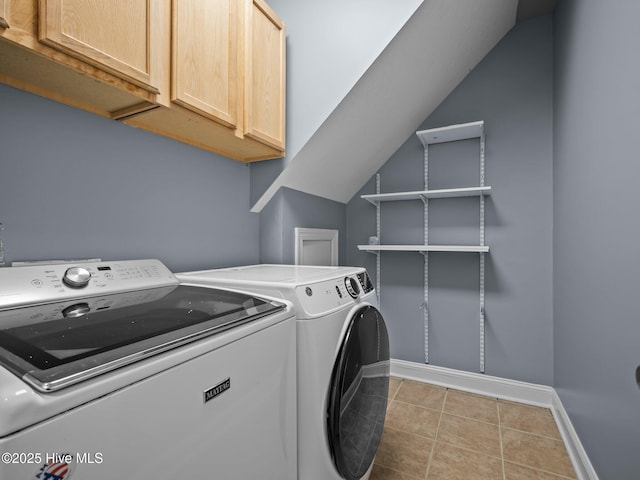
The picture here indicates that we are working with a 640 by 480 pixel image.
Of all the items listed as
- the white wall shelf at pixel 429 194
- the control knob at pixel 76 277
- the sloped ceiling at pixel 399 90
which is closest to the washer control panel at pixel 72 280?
the control knob at pixel 76 277

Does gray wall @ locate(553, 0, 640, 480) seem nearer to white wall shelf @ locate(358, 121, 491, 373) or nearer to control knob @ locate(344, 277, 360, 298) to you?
white wall shelf @ locate(358, 121, 491, 373)

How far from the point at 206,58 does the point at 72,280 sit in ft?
3.19

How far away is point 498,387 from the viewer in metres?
2.26

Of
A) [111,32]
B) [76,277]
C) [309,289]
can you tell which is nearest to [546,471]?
[309,289]

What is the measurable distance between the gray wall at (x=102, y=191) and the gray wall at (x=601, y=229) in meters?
1.75

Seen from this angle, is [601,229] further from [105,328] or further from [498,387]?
[105,328]

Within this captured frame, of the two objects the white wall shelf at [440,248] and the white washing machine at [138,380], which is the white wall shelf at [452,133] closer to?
the white wall shelf at [440,248]

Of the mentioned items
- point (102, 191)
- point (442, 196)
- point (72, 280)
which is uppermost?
point (442, 196)

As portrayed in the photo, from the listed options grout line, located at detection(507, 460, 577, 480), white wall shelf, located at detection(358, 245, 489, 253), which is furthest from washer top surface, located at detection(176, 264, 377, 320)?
grout line, located at detection(507, 460, 577, 480)

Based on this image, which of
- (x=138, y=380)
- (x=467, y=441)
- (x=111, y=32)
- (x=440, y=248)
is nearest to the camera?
(x=138, y=380)

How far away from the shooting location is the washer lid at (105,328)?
1.60 ft

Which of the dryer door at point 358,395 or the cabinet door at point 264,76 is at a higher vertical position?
the cabinet door at point 264,76

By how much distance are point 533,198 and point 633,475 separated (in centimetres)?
169

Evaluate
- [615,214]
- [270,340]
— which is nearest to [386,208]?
[615,214]
